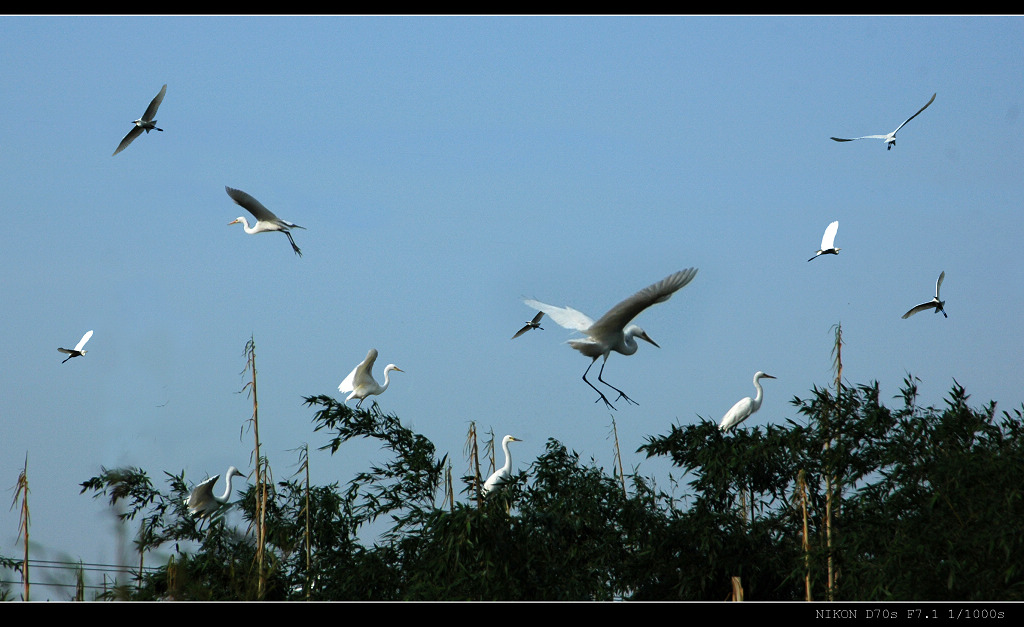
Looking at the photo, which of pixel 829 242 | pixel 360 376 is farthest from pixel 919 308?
pixel 360 376

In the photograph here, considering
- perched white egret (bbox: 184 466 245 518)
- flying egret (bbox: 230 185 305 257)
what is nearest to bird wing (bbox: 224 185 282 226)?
flying egret (bbox: 230 185 305 257)

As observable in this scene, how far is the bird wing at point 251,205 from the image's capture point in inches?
494

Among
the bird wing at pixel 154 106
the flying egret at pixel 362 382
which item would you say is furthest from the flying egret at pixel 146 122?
the flying egret at pixel 362 382

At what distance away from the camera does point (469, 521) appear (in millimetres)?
Answer: 8453

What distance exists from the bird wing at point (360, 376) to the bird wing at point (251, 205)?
7.19 ft

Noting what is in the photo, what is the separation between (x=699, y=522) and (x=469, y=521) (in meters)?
3.57

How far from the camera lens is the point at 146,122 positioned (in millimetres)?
12523

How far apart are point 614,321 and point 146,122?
657cm

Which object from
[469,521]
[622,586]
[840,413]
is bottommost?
[622,586]

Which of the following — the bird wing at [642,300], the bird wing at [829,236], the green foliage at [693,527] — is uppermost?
the bird wing at [829,236]

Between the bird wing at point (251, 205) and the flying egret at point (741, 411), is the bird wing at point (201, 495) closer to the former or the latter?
the bird wing at point (251, 205)

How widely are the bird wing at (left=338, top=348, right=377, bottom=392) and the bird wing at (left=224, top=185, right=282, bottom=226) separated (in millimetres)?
2192
